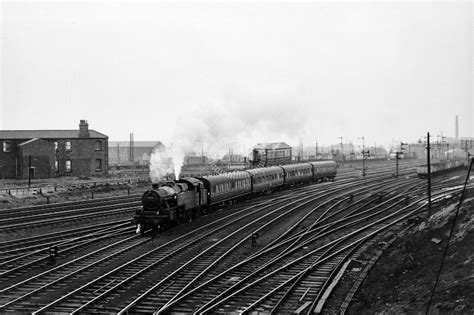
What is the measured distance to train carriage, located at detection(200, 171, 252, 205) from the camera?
32375mm

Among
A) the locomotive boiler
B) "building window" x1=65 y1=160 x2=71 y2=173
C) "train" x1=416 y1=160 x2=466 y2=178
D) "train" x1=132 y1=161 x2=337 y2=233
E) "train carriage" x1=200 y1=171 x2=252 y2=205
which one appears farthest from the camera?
"train" x1=416 y1=160 x2=466 y2=178

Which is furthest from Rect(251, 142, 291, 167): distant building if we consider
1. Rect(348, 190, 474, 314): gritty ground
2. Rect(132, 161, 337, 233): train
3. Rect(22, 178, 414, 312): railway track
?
Rect(348, 190, 474, 314): gritty ground

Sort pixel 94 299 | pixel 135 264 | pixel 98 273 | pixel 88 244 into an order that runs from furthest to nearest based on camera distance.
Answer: pixel 88 244 → pixel 135 264 → pixel 98 273 → pixel 94 299

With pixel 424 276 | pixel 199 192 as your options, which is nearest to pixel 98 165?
pixel 199 192

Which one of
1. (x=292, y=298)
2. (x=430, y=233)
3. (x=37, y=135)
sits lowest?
(x=292, y=298)

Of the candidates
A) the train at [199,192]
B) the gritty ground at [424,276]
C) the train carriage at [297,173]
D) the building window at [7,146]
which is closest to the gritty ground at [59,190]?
the building window at [7,146]

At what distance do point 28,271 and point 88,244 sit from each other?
4.75 meters

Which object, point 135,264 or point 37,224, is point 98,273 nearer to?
point 135,264

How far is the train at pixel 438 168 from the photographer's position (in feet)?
195

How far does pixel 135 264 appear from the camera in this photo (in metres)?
19.8

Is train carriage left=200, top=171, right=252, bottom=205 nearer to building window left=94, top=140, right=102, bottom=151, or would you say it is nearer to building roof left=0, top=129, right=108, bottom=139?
building window left=94, top=140, right=102, bottom=151

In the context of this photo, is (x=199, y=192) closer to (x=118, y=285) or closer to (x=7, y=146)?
(x=118, y=285)

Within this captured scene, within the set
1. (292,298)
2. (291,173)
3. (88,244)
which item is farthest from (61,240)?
(291,173)

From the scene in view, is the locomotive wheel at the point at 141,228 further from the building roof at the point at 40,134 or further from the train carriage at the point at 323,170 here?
the building roof at the point at 40,134
